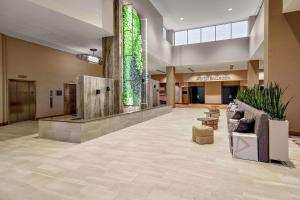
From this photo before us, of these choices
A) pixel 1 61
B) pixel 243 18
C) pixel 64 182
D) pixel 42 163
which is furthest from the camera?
pixel 243 18

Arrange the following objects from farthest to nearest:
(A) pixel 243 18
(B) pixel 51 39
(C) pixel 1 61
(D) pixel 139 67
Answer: (A) pixel 243 18, (D) pixel 139 67, (B) pixel 51 39, (C) pixel 1 61

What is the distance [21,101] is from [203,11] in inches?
473

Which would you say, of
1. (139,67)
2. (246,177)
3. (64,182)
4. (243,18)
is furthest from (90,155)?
(243,18)

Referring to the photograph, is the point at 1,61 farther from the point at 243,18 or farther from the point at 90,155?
the point at 243,18

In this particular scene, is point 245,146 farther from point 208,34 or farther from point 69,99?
point 208,34

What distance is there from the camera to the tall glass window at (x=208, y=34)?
14.4 m

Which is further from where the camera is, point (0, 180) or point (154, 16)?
point (154, 16)

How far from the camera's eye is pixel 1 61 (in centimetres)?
784

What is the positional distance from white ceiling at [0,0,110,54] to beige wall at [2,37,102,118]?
1.86 feet

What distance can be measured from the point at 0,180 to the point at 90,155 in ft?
5.05

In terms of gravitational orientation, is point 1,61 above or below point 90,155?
above

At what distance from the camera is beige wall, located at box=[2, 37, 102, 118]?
8479 mm

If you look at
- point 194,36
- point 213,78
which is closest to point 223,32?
point 194,36

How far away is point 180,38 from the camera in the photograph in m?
15.6
